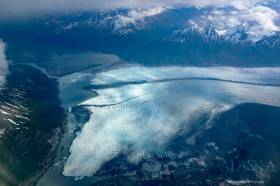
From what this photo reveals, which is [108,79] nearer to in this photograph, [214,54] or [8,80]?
[8,80]

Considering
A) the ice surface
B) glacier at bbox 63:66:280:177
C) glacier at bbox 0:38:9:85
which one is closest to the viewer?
glacier at bbox 63:66:280:177

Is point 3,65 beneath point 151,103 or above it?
above

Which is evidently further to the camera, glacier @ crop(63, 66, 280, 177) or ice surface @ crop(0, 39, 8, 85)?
ice surface @ crop(0, 39, 8, 85)

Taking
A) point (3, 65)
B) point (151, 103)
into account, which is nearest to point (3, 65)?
point (3, 65)

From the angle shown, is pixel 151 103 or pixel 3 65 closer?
pixel 151 103

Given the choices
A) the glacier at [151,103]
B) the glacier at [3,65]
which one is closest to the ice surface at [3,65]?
the glacier at [3,65]

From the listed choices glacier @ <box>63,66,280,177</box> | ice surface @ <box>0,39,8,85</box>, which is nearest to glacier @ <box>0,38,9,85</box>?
ice surface @ <box>0,39,8,85</box>

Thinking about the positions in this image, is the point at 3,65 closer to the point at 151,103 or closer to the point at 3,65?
the point at 3,65

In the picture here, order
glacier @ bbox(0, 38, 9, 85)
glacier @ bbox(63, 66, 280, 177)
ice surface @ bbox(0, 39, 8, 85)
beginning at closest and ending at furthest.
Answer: glacier @ bbox(63, 66, 280, 177) → glacier @ bbox(0, 38, 9, 85) → ice surface @ bbox(0, 39, 8, 85)

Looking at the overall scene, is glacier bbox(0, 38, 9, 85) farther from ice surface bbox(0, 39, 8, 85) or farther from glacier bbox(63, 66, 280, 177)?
glacier bbox(63, 66, 280, 177)
